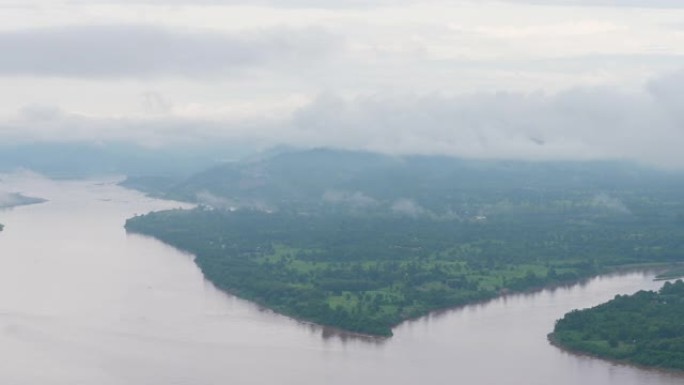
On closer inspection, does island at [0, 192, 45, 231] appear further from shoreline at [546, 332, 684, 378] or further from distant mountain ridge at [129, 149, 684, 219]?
shoreline at [546, 332, 684, 378]

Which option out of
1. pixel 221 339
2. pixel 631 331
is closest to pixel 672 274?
pixel 631 331

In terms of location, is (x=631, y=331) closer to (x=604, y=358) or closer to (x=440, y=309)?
(x=604, y=358)

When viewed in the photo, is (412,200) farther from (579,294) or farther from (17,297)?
(17,297)

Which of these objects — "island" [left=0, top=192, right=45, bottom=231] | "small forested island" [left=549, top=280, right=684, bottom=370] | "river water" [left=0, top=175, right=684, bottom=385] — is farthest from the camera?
"island" [left=0, top=192, right=45, bottom=231]

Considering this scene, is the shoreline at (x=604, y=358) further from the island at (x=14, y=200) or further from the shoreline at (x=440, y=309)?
the island at (x=14, y=200)

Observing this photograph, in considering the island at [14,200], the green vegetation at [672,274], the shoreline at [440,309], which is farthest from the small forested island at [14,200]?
the green vegetation at [672,274]

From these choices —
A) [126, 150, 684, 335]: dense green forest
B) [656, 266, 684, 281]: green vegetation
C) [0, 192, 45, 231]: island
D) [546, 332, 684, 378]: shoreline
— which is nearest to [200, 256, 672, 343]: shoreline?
[126, 150, 684, 335]: dense green forest
